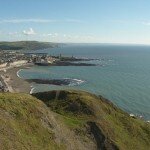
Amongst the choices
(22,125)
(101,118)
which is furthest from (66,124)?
(22,125)

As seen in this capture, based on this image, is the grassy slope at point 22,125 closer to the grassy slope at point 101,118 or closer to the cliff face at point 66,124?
the cliff face at point 66,124

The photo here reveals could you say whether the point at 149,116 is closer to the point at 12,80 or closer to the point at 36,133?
the point at 36,133

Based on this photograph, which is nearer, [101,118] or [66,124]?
[66,124]

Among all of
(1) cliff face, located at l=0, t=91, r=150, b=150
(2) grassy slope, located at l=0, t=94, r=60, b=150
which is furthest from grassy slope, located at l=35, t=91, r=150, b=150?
(2) grassy slope, located at l=0, t=94, r=60, b=150

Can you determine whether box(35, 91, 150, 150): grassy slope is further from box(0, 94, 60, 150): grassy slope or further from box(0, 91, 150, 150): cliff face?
box(0, 94, 60, 150): grassy slope

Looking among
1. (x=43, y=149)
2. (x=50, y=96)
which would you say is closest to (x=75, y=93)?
(x=50, y=96)

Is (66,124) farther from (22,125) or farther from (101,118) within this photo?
(22,125)

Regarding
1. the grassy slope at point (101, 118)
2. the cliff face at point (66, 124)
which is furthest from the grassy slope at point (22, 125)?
the grassy slope at point (101, 118)

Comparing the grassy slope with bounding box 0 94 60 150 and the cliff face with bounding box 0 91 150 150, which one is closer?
the grassy slope with bounding box 0 94 60 150
